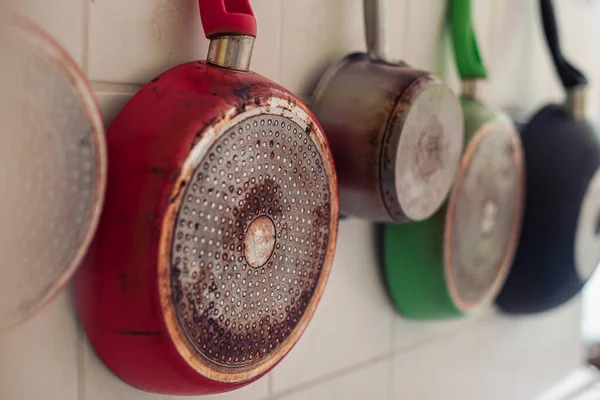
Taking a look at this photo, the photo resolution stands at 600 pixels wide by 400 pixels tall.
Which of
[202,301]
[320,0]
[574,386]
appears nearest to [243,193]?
[202,301]

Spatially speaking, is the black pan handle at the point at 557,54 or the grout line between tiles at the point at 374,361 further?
the black pan handle at the point at 557,54

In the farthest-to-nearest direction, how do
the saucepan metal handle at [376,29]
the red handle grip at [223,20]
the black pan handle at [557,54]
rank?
the black pan handle at [557,54]
the saucepan metal handle at [376,29]
the red handle grip at [223,20]

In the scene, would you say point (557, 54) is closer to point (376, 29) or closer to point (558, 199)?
point (558, 199)

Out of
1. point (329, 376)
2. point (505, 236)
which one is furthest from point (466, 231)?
point (329, 376)

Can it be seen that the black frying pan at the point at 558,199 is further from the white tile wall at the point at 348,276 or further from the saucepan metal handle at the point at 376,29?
the saucepan metal handle at the point at 376,29

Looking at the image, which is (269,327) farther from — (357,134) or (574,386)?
(574,386)

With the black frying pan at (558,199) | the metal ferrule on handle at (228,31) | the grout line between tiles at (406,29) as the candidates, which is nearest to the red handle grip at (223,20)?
the metal ferrule on handle at (228,31)

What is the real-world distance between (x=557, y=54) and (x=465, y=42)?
0.67ft

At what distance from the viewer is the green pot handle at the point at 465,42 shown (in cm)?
60

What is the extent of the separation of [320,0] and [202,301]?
278 millimetres

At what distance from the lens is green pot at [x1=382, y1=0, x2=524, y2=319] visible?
1.87 feet

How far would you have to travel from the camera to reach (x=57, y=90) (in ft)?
0.90

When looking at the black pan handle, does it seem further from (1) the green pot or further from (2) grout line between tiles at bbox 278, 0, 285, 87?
(2) grout line between tiles at bbox 278, 0, 285, 87

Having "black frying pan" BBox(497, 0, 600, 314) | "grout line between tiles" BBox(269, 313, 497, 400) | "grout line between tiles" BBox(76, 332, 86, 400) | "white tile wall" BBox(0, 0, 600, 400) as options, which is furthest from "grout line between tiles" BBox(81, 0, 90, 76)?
"black frying pan" BBox(497, 0, 600, 314)
